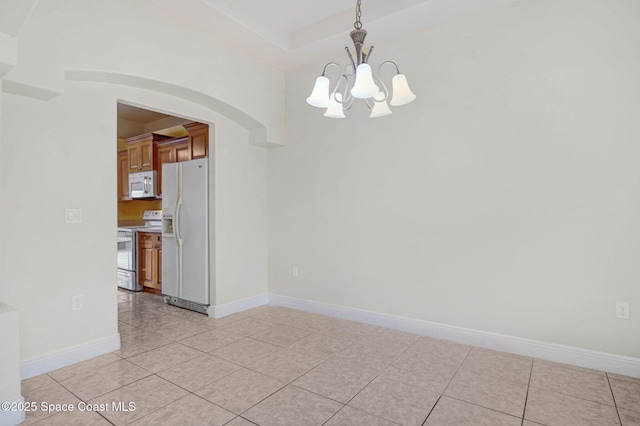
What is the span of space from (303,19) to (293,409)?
3502 mm

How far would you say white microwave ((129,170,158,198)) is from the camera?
562cm

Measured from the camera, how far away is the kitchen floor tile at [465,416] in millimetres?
1992

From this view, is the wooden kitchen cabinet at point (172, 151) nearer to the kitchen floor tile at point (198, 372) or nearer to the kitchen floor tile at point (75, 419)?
the kitchen floor tile at point (198, 372)

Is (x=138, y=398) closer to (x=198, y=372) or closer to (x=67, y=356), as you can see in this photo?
(x=198, y=372)

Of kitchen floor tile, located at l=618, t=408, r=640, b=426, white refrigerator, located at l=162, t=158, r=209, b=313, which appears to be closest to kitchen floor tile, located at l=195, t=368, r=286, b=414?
white refrigerator, located at l=162, t=158, r=209, b=313

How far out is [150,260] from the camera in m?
5.11

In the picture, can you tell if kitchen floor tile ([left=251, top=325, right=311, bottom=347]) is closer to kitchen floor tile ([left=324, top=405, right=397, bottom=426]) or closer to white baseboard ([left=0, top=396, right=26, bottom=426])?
kitchen floor tile ([left=324, top=405, right=397, bottom=426])

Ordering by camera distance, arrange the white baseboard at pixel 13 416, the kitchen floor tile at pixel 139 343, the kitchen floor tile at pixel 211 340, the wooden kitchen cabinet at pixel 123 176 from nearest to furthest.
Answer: the white baseboard at pixel 13 416, the kitchen floor tile at pixel 139 343, the kitchen floor tile at pixel 211 340, the wooden kitchen cabinet at pixel 123 176

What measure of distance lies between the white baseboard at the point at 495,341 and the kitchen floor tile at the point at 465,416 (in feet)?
3.37

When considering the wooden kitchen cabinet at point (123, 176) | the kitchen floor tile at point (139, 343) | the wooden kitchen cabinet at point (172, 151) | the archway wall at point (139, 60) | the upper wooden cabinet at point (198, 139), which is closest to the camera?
the archway wall at point (139, 60)

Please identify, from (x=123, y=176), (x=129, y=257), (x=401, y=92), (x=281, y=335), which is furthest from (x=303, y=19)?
(x=123, y=176)

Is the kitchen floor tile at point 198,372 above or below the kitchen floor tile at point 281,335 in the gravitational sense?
above

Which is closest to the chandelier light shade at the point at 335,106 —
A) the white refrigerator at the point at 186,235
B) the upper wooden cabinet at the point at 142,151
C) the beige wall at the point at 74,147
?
the beige wall at the point at 74,147

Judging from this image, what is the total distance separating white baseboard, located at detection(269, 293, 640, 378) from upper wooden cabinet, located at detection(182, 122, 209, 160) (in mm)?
2325
